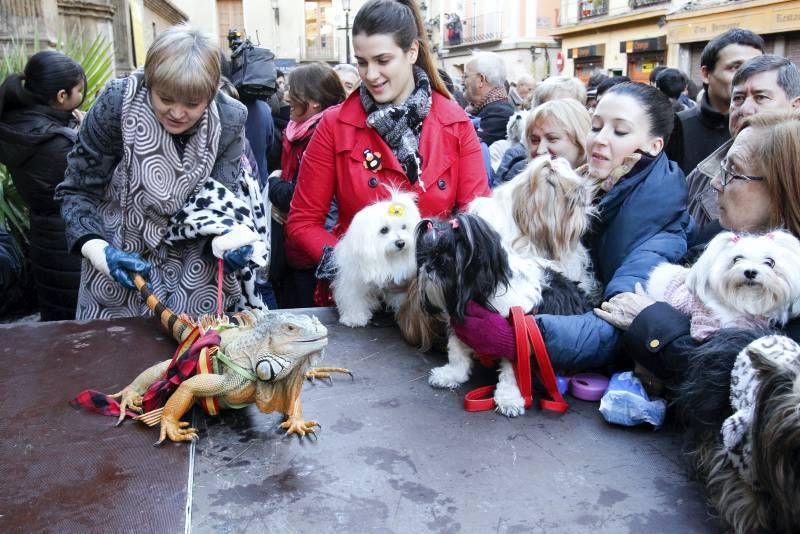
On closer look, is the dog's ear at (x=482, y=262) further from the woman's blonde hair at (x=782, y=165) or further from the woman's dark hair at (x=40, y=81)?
the woman's dark hair at (x=40, y=81)

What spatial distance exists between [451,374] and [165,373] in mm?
912

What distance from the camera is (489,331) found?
2.03 meters

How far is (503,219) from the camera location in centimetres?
235

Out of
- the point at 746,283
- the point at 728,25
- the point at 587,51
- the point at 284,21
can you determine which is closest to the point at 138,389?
the point at 746,283

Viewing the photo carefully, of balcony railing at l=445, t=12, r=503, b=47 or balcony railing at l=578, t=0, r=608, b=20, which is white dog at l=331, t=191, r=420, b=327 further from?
balcony railing at l=445, t=12, r=503, b=47

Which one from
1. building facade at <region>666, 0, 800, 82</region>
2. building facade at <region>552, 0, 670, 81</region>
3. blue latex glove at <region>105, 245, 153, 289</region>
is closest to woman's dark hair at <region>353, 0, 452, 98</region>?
blue latex glove at <region>105, 245, 153, 289</region>

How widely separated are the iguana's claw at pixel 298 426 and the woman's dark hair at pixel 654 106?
168 centimetres

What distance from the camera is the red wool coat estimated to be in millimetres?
2848

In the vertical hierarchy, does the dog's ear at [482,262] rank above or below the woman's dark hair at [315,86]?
below

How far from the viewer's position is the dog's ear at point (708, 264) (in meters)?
1.80

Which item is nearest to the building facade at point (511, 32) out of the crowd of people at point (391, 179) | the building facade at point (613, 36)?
the building facade at point (613, 36)

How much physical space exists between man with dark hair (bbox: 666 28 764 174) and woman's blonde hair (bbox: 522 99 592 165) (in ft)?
3.40

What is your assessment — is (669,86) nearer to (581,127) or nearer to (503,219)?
(581,127)

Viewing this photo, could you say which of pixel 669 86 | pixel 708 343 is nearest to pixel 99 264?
pixel 708 343
